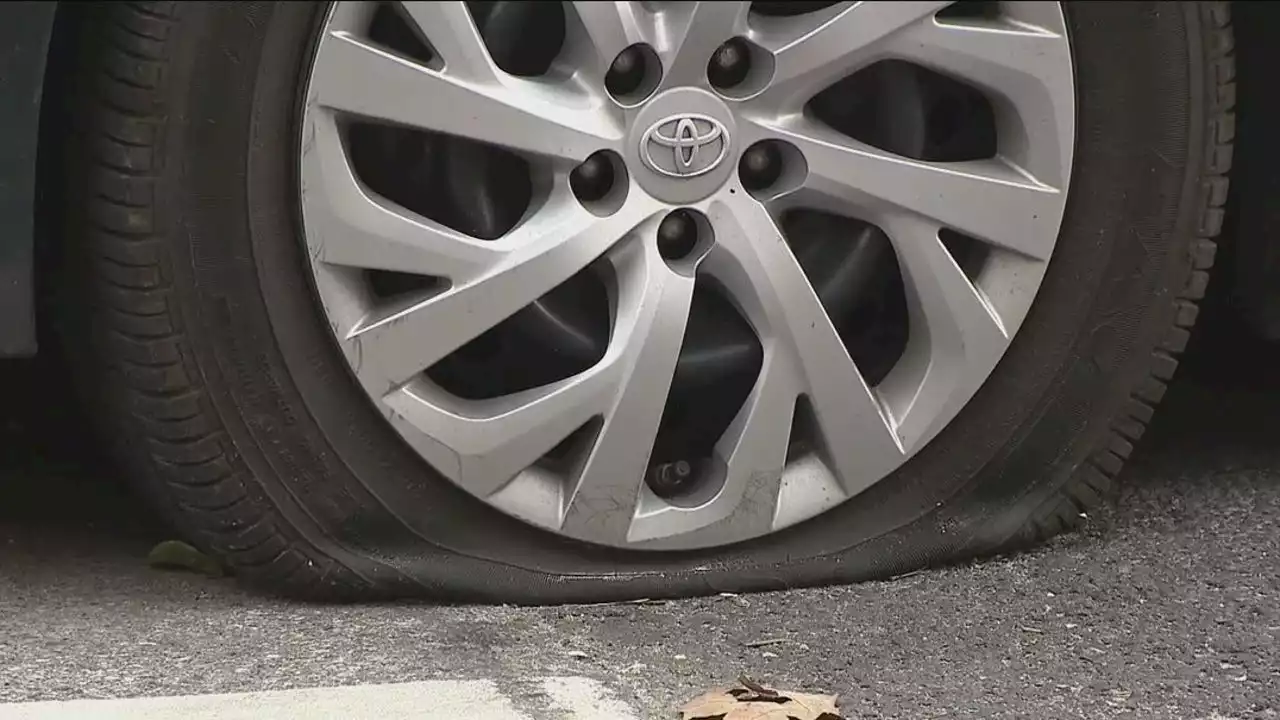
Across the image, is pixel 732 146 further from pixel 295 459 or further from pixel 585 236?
pixel 295 459

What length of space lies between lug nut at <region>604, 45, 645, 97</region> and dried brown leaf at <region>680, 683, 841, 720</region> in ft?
2.09

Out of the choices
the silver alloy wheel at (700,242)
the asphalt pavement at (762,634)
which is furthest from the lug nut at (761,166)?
the asphalt pavement at (762,634)

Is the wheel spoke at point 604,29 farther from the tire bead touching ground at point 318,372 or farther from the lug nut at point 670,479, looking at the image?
the lug nut at point 670,479

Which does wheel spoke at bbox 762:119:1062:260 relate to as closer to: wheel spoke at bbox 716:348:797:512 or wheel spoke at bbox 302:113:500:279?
wheel spoke at bbox 716:348:797:512

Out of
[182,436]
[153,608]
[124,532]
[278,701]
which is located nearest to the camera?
[278,701]

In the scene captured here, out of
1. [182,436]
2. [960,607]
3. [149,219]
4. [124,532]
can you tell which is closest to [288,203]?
[149,219]

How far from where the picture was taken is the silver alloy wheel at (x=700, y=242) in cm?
151

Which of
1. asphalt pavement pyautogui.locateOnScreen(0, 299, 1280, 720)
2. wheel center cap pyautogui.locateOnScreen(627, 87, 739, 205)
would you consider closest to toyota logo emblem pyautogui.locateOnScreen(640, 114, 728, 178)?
wheel center cap pyautogui.locateOnScreen(627, 87, 739, 205)

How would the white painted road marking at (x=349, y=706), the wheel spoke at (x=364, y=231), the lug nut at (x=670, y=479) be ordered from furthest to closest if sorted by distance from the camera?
1. the lug nut at (x=670, y=479)
2. the wheel spoke at (x=364, y=231)
3. the white painted road marking at (x=349, y=706)

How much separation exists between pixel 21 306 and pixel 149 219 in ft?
0.52

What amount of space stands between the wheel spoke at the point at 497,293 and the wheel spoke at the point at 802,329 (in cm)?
11

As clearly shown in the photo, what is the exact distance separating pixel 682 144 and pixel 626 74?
10 cm

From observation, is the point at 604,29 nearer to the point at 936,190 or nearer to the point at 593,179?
the point at 593,179

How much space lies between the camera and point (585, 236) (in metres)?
1.56
